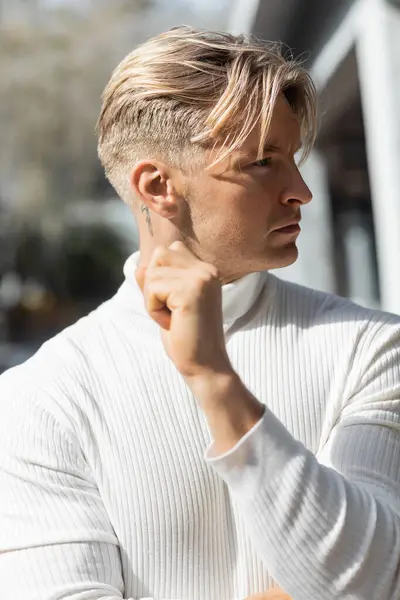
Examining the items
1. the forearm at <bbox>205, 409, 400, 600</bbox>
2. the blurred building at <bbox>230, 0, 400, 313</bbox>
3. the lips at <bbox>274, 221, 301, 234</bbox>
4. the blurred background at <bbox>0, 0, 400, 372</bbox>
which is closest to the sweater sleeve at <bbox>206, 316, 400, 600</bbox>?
the forearm at <bbox>205, 409, 400, 600</bbox>

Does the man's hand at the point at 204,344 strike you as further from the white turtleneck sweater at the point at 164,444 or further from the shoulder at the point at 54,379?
the shoulder at the point at 54,379

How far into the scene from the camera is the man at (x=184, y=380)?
1.21m

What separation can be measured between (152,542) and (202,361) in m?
0.35

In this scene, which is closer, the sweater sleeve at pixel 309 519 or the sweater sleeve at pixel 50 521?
the sweater sleeve at pixel 309 519

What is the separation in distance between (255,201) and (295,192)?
5 cm

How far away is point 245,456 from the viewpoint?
100 centimetres

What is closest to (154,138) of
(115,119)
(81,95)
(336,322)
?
(115,119)

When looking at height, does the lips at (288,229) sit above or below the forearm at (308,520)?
above

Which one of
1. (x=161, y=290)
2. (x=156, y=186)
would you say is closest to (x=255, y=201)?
(x=156, y=186)

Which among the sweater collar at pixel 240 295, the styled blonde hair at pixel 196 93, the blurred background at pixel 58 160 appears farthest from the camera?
the blurred background at pixel 58 160

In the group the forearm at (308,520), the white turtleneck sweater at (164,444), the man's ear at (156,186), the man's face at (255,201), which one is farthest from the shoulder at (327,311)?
the forearm at (308,520)

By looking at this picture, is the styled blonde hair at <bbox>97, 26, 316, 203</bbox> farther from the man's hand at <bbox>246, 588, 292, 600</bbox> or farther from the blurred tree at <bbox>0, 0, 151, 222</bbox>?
the blurred tree at <bbox>0, 0, 151, 222</bbox>

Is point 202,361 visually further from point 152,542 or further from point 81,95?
point 81,95

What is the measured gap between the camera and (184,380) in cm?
120
